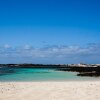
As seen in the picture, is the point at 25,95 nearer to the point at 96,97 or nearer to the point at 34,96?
the point at 34,96

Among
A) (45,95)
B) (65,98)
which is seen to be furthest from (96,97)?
(45,95)

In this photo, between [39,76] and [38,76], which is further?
[38,76]

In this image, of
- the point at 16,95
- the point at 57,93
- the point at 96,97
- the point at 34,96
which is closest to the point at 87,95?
the point at 96,97

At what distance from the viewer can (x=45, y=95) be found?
12531 millimetres

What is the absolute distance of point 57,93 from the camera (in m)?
13.0

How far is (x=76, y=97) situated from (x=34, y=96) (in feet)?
6.92

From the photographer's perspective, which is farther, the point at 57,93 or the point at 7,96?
the point at 57,93

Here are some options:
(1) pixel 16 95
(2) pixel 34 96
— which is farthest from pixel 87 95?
(1) pixel 16 95

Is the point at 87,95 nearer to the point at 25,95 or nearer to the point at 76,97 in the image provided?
the point at 76,97

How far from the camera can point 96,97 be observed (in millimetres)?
11922

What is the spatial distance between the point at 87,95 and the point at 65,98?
4.45ft

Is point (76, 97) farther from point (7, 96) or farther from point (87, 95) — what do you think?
point (7, 96)

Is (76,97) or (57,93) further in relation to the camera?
(57,93)

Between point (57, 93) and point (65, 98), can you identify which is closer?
point (65, 98)
